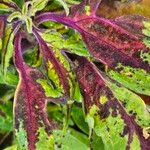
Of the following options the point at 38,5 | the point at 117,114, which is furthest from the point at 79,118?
the point at 38,5

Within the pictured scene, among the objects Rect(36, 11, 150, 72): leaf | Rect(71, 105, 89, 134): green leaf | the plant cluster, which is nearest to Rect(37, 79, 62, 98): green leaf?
the plant cluster

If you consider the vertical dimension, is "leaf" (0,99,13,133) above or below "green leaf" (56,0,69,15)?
below

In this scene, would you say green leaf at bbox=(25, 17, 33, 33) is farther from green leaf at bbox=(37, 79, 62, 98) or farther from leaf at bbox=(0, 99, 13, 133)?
leaf at bbox=(0, 99, 13, 133)

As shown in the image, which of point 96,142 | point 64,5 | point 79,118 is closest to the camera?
point 64,5

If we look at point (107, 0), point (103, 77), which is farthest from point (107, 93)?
point (107, 0)

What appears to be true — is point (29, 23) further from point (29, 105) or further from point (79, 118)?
point (79, 118)

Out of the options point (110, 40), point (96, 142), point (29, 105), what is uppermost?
point (110, 40)
